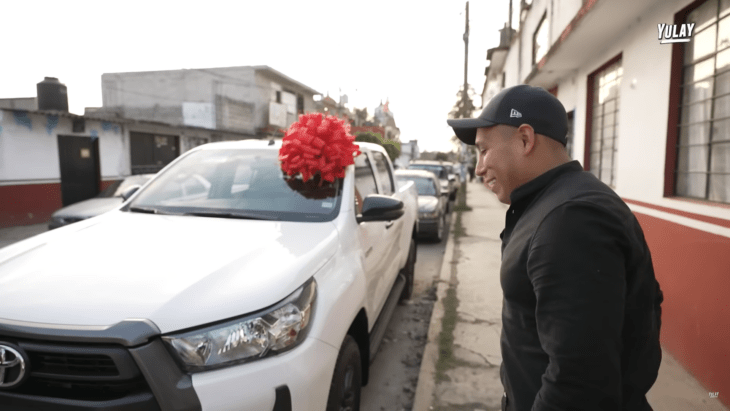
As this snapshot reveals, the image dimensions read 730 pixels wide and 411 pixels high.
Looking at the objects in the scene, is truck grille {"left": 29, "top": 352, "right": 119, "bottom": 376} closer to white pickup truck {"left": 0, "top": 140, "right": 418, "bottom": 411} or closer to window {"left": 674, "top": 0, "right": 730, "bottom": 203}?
white pickup truck {"left": 0, "top": 140, "right": 418, "bottom": 411}

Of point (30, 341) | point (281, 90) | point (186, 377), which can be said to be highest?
point (281, 90)

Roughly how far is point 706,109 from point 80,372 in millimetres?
4474

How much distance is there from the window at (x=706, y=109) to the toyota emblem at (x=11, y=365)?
431 centimetres

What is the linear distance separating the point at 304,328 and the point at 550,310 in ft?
3.78

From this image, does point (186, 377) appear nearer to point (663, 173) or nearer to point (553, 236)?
point (553, 236)

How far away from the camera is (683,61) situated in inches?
160

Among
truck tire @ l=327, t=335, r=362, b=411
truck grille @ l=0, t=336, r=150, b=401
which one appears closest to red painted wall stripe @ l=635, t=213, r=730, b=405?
truck tire @ l=327, t=335, r=362, b=411

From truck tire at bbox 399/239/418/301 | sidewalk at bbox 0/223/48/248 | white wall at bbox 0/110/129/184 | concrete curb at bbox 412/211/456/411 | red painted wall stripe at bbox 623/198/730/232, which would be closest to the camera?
red painted wall stripe at bbox 623/198/730/232

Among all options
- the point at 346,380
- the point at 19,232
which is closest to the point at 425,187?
the point at 346,380

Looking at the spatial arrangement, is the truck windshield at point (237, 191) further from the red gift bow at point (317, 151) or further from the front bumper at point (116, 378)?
the front bumper at point (116, 378)

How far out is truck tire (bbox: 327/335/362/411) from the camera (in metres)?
2.18

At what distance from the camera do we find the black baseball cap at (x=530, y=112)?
1.36m

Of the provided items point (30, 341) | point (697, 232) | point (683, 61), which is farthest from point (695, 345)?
point (30, 341)

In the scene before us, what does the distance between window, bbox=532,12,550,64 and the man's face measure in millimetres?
8962
